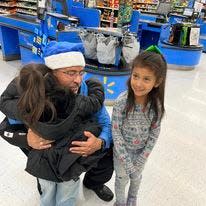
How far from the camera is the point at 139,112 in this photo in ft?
4.36

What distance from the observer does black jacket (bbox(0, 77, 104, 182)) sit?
1163 mm

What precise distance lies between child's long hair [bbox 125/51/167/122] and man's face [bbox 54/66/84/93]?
11.1 inches

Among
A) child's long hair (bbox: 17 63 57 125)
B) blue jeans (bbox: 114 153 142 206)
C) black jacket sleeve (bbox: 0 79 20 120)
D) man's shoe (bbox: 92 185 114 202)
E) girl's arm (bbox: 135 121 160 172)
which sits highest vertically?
child's long hair (bbox: 17 63 57 125)

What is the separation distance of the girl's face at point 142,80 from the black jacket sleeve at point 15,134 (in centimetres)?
63

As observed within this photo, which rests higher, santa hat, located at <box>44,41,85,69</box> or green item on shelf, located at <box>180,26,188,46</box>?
santa hat, located at <box>44,41,85,69</box>

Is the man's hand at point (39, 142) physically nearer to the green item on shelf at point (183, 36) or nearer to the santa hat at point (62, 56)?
the santa hat at point (62, 56)

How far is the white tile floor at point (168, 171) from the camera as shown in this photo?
1796 millimetres

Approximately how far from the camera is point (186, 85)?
4.48m

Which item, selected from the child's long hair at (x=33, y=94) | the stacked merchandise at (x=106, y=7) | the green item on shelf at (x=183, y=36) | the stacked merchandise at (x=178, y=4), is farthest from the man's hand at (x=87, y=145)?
the stacked merchandise at (x=178, y=4)

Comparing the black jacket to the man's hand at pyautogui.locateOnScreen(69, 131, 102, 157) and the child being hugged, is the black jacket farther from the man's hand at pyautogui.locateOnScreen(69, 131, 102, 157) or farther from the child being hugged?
the child being hugged

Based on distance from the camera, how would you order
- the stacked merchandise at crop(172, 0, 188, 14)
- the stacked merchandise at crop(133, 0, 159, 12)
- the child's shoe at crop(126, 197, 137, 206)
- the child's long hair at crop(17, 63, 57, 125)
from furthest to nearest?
the stacked merchandise at crop(133, 0, 159, 12), the stacked merchandise at crop(172, 0, 188, 14), the child's shoe at crop(126, 197, 137, 206), the child's long hair at crop(17, 63, 57, 125)

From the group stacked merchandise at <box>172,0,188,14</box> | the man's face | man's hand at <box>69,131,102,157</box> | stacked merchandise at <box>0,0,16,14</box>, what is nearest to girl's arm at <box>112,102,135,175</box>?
man's hand at <box>69,131,102,157</box>

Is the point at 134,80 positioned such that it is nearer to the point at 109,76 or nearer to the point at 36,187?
the point at 36,187

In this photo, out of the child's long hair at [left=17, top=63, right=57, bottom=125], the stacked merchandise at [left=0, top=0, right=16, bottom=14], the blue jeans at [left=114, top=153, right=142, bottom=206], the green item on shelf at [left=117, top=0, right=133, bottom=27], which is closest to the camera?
the child's long hair at [left=17, top=63, right=57, bottom=125]
